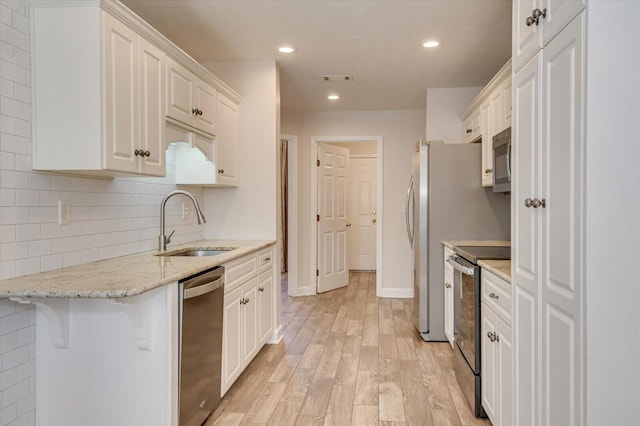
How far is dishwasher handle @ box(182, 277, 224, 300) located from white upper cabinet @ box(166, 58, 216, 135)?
1020 mm

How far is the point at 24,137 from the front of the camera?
1.90 m

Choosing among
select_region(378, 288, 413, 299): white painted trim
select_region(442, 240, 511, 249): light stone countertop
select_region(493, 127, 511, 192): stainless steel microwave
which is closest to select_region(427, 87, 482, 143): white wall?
select_region(442, 240, 511, 249): light stone countertop

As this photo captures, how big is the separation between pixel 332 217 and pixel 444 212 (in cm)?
253

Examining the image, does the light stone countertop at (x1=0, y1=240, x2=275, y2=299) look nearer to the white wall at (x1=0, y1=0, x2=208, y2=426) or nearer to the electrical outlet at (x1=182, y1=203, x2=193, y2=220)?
the white wall at (x1=0, y1=0, x2=208, y2=426)

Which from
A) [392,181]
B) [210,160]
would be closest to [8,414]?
[210,160]

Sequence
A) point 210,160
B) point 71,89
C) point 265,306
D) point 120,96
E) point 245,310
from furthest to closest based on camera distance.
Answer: point 265,306 < point 210,160 < point 245,310 < point 120,96 < point 71,89

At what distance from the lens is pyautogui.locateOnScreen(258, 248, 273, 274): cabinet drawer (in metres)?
3.33

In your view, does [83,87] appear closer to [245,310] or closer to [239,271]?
[239,271]

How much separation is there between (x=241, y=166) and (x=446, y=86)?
2301 millimetres

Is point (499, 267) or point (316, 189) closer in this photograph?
point (499, 267)

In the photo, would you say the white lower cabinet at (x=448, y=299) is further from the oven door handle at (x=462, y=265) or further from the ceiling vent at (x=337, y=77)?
the ceiling vent at (x=337, y=77)

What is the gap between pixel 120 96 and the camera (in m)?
→ 2.08

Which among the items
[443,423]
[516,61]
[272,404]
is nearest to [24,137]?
[272,404]

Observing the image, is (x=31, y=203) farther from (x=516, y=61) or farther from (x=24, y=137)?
(x=516, y=61)
